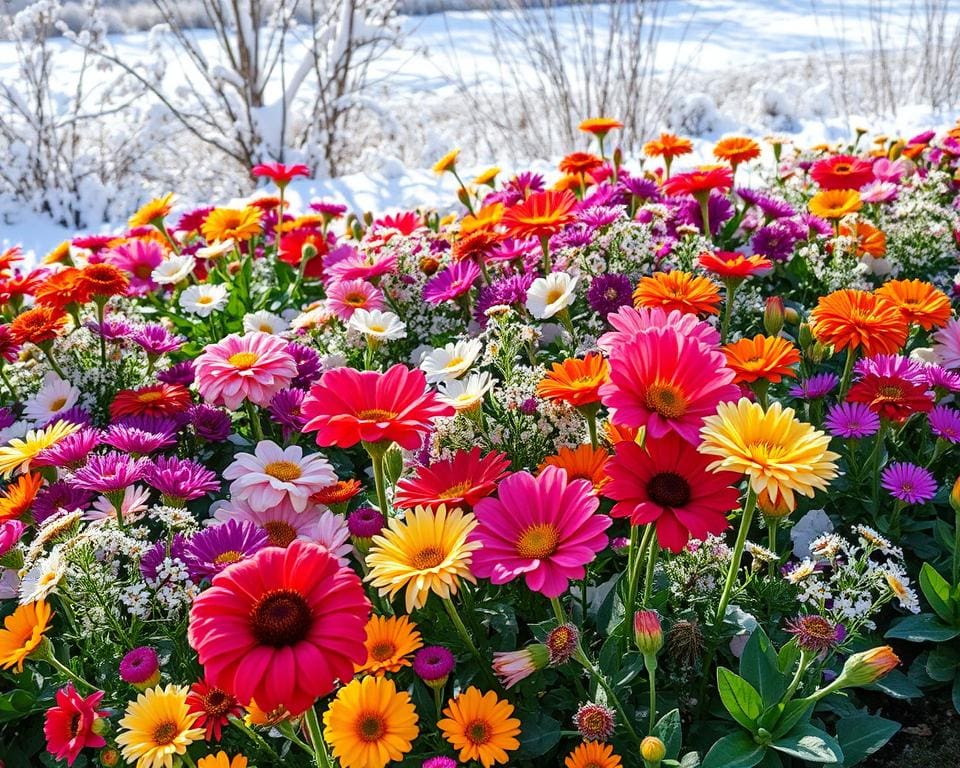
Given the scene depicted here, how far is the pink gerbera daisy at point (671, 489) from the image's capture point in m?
1.08

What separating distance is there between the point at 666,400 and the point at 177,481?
90 centimetres

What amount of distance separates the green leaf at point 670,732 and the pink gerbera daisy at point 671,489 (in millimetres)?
277

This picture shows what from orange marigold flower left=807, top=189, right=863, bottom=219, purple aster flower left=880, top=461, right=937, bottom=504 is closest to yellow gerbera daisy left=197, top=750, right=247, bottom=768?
purple aster flower left=880, top=461, right=937, bottom=504

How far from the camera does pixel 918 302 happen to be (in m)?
1.72

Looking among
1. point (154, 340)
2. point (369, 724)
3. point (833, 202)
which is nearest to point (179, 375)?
point (154, 340)

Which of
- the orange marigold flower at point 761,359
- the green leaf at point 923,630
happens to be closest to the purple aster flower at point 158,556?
the orange marigold flower at point 761,359

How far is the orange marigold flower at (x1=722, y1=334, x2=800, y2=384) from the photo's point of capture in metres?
1.40

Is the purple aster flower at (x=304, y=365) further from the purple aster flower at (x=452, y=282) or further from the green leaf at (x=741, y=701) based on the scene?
the green leaf at (x=741, y=701)

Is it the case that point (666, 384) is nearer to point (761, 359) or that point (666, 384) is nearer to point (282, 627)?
point (761, 359)

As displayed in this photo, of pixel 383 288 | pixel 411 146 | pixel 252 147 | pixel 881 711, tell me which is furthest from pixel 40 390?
pixel 411 146

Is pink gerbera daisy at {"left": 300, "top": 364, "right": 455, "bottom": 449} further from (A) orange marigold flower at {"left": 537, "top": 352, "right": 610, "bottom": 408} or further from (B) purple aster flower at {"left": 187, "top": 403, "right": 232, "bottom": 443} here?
(B) purple aster flower at {"left": 187, "top": 403, "right": 232, "bottom": 443}

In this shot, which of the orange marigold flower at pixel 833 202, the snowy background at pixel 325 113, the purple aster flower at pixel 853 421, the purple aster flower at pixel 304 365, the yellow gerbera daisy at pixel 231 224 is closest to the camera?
the purple aster flower at pixel 853 421

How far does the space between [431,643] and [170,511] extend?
493 mm

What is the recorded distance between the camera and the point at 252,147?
5.81m
